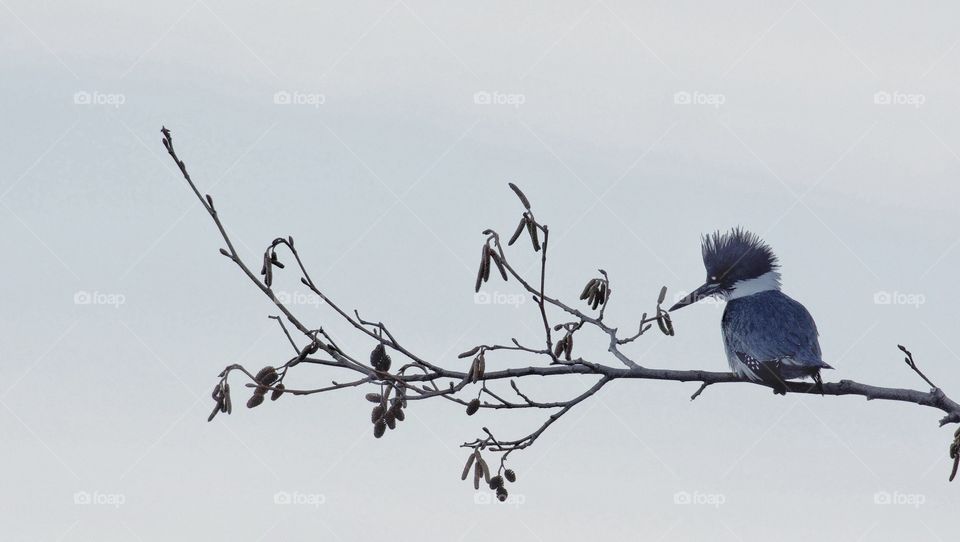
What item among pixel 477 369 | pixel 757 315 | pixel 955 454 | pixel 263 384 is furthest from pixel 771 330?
pixel 263 384

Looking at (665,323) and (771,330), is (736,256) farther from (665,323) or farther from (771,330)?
(665,323)

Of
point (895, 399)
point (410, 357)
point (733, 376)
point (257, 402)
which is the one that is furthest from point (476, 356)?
point (895, 399)

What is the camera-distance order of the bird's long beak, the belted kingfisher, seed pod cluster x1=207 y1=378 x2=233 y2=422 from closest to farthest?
seed pod cluster x1=207 y1=378 x2=233 y2=422 → the belted kingfisher → the bird's long beak

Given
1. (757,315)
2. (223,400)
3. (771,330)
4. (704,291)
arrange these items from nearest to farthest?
1. (223,400)
2. (771,330)
3. (757,315)
4. (704,291)

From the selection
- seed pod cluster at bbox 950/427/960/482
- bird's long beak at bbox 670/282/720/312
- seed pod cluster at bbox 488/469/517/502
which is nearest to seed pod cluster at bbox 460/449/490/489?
seed pod cluster at bbox 488/469/517/502

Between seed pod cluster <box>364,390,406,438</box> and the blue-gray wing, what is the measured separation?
3.85 meters

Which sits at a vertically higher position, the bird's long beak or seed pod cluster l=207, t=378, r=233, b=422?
the bird's long beak

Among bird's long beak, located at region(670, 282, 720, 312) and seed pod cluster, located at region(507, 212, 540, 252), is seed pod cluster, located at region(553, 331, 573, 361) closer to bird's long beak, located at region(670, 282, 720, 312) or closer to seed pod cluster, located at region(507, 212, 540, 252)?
seed pod cluster, located at region(507, 212, 540, 252)

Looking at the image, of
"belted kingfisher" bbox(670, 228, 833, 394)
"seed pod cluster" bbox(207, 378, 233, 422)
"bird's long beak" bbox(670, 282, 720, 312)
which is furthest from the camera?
"bird's long beak" bbox(670, 282, 720, 312)

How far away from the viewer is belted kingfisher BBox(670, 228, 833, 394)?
761cm

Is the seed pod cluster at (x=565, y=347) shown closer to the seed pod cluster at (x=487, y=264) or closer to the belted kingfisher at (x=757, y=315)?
Answer: the seed pod cluster at (x=487, y=264)

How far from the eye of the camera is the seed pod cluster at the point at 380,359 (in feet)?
16.3

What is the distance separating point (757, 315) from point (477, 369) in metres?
4.27

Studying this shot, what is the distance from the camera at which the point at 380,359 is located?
4.98 metres
